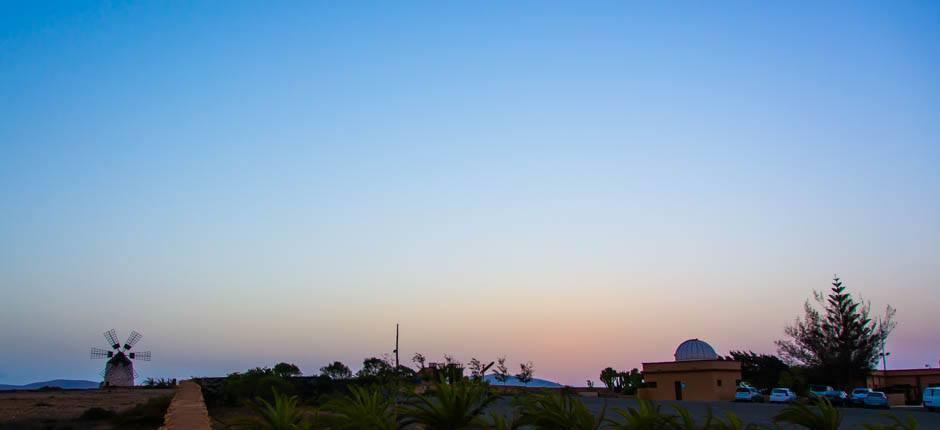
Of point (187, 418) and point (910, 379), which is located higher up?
point (187, 418)

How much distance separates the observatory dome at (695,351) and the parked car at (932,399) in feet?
73.1

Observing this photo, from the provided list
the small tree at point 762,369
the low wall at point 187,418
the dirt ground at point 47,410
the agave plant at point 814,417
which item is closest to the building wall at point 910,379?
the small tree at point 762,369

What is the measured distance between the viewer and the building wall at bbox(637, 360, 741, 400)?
5466 cm

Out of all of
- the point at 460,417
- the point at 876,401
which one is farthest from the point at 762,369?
the point at 460,417

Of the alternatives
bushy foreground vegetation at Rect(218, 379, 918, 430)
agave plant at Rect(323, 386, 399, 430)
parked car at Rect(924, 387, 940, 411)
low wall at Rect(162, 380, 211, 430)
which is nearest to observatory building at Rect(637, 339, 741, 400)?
parked car at Rect(924, 387, 940, 411)

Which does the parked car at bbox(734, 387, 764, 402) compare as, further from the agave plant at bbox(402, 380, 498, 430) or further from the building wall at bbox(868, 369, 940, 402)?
the agave plant at bbox(402, 380, 498, 430)

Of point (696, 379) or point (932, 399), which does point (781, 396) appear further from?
point (932, 399)

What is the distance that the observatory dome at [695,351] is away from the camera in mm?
59625

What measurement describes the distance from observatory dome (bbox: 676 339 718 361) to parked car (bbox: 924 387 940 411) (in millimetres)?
22270

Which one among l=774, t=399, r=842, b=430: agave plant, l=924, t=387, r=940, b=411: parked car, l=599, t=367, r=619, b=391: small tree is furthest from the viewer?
l=599, t=367, r=619, b=391: small tree

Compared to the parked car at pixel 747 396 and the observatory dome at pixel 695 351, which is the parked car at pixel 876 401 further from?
the observatory dome at pixel 695 351

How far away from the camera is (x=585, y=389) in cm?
6059

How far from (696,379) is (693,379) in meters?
0.23

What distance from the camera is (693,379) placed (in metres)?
55.3
